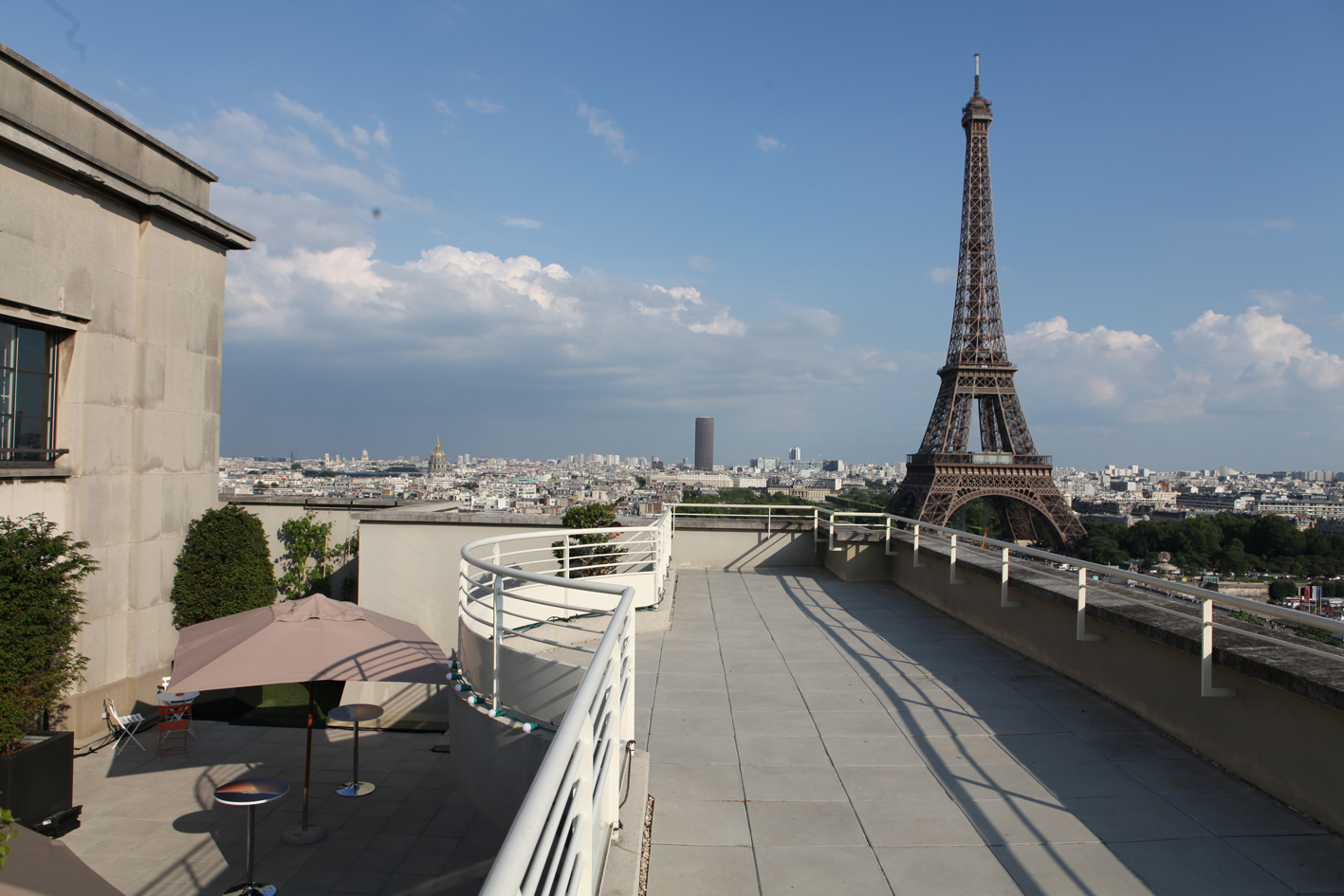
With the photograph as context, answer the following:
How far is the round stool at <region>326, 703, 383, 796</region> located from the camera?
671 centimetres

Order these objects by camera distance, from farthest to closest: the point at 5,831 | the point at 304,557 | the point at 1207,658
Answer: the point at 304,557 < the point at 1207,658 < the point at 5,831

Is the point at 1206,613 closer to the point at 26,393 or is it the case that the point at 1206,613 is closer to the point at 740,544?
the point at 740,544

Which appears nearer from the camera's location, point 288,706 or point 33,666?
point 33,666

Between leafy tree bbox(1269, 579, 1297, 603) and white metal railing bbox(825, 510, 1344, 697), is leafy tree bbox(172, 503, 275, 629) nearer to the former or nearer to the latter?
white metal railing bbox(825, 510, 1344, 697)

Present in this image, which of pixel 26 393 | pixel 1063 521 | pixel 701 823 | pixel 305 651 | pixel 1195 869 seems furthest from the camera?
pixel 1063 521

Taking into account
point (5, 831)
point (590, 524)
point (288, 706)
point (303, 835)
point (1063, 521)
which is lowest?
point (288, 706)

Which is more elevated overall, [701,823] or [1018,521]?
[701,823]

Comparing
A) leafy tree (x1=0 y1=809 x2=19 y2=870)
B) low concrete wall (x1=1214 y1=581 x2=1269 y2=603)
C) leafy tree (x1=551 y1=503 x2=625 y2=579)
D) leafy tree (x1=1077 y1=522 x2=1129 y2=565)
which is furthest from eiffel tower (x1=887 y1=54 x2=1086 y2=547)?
leafy tree (x1=0 y1=809 x2=19 y2=870)

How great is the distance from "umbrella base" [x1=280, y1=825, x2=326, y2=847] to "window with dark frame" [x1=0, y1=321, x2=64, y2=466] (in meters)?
5.26

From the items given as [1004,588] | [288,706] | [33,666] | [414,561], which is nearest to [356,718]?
[33,666]

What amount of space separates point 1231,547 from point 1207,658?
52379 millimetres

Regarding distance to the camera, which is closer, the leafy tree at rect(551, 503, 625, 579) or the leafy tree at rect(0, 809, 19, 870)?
the leafy tree at rect(0, 809, 19, 870)

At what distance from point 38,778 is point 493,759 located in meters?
5.35

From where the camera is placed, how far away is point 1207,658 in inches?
159
